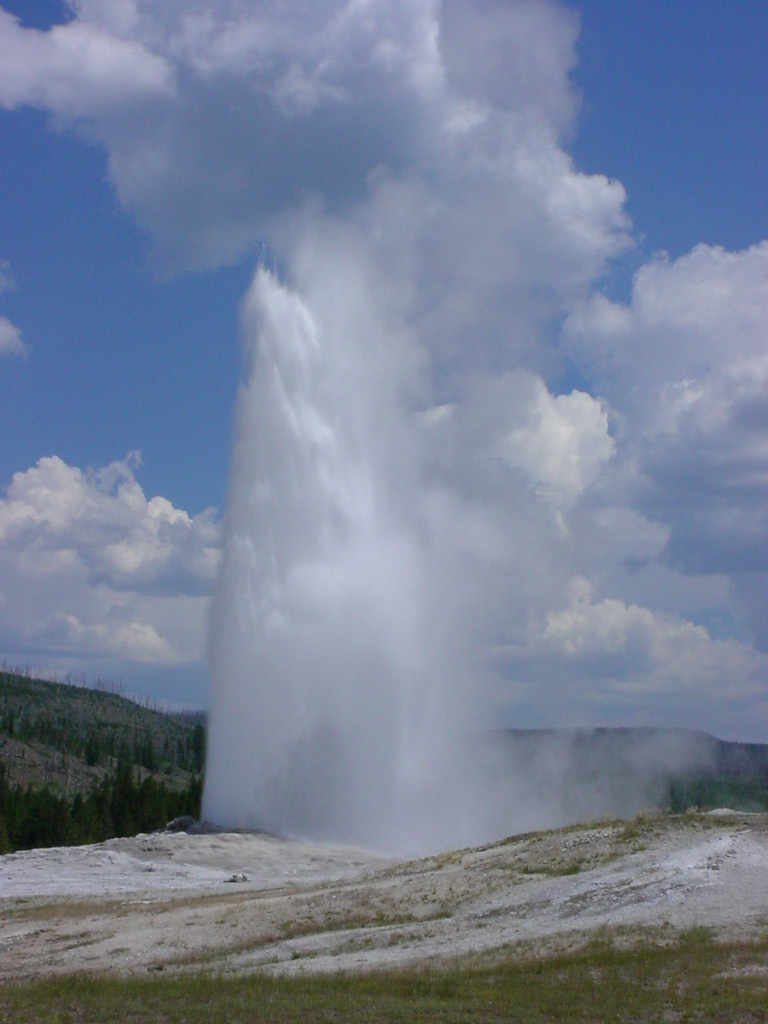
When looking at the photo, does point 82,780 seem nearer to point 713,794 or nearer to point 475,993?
point 713,794

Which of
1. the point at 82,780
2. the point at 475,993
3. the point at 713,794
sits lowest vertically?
the point at 475,993

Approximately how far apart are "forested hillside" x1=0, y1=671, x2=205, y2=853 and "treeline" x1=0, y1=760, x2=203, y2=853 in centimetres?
7

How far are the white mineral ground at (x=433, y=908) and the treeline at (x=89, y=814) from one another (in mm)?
36608

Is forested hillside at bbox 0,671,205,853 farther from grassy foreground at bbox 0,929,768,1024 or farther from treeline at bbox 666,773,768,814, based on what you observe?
grassy foreground at bbox 0,929,768,1024

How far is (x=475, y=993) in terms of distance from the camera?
1574 cm

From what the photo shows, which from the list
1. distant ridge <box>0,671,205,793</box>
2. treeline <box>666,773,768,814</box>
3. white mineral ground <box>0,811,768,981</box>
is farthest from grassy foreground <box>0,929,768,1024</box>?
distant ridge <box>0,671,205,793</box>

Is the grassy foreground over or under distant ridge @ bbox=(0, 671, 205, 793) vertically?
under

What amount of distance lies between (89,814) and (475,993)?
61.5 metres

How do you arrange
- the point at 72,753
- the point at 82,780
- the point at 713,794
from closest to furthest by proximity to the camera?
the point at 713,794, the point at 82,780, the point at 72,753

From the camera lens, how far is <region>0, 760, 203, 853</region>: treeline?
221 feet

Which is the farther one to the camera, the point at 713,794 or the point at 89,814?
the point at 713,794

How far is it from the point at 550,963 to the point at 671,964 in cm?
209

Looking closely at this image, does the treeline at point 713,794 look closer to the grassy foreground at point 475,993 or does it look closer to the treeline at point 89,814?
the treeline at point 89,814

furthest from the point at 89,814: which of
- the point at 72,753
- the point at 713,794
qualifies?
the point at 72,753
